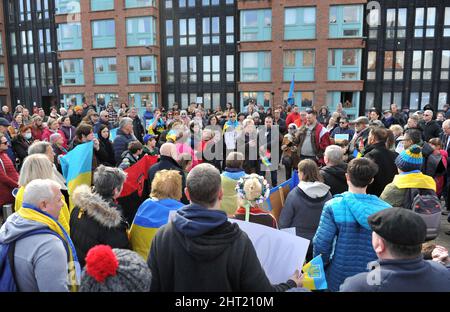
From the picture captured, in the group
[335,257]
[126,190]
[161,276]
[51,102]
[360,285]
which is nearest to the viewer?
[360,285]

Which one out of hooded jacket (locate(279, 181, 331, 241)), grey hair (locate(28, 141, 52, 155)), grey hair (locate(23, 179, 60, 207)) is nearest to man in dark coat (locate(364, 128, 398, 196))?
hooded jacket (locate(279, 181, 331, 241))

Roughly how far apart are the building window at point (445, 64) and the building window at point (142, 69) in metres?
21.0

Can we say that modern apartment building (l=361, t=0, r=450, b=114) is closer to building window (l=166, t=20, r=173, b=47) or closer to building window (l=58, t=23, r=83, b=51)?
building window (l=166, t=20, r=173, b=47)

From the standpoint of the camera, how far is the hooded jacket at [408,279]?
1788mm

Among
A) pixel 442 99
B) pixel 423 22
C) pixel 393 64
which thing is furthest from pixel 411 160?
pixel 423 22

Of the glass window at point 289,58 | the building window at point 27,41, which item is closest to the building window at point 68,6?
the building window at point 27,41

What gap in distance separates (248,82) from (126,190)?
2170 cm

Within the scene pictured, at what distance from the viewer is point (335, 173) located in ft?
14.4

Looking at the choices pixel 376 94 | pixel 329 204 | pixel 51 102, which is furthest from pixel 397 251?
pixel 51 102

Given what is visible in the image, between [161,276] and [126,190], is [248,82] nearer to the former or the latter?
[126,190]

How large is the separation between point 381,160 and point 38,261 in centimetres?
442

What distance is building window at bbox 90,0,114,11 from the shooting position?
27.7m

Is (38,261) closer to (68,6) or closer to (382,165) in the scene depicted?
(382,165)

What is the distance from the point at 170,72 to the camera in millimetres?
28703
